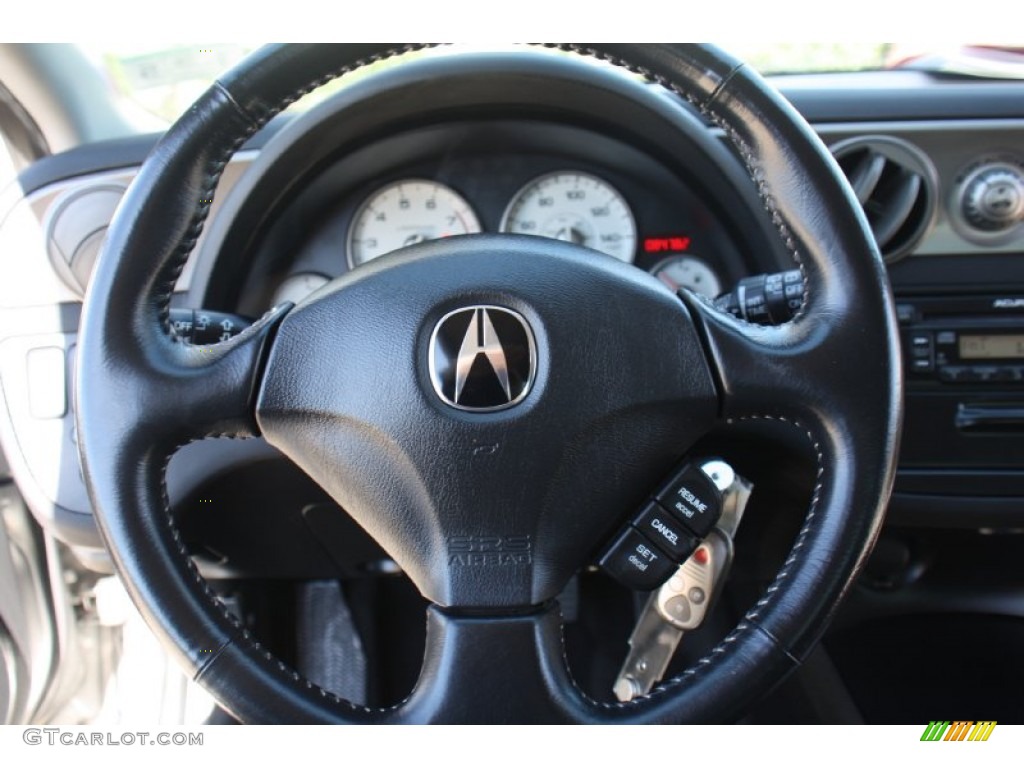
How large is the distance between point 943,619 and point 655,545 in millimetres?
956

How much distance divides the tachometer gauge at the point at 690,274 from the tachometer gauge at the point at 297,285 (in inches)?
19.9

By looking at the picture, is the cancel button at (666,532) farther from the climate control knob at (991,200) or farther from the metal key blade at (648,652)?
the climate control knob at (991,200)

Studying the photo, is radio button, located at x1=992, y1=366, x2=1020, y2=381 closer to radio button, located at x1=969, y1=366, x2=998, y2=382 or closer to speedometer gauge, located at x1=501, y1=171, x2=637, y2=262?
radio button, located at x1=969, y1=366, x2=998, y2=382

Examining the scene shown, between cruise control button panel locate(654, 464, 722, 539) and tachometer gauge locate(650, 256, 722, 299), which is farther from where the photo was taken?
tachometer gauge locate(650, 256, 722, 299)

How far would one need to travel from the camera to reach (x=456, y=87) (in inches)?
49.6

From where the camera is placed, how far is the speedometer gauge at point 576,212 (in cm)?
142

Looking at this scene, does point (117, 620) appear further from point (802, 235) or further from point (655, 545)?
point (802, 235)

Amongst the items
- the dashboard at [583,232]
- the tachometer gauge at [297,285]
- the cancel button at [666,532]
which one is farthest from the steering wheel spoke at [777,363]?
the tachometer gauge at [297,285]

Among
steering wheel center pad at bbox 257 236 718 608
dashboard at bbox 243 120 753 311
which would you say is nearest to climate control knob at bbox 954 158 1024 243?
dashboard at bbox 243 120 753 311

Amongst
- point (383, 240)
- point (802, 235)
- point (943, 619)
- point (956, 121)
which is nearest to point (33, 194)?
point (383, 240)

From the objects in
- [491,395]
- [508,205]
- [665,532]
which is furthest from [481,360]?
[508,205]

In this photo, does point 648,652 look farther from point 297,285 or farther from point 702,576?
point 297,285

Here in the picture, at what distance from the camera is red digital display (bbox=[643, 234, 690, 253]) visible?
4.64ft

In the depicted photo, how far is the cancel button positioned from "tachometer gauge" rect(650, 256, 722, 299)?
1.79 ft
